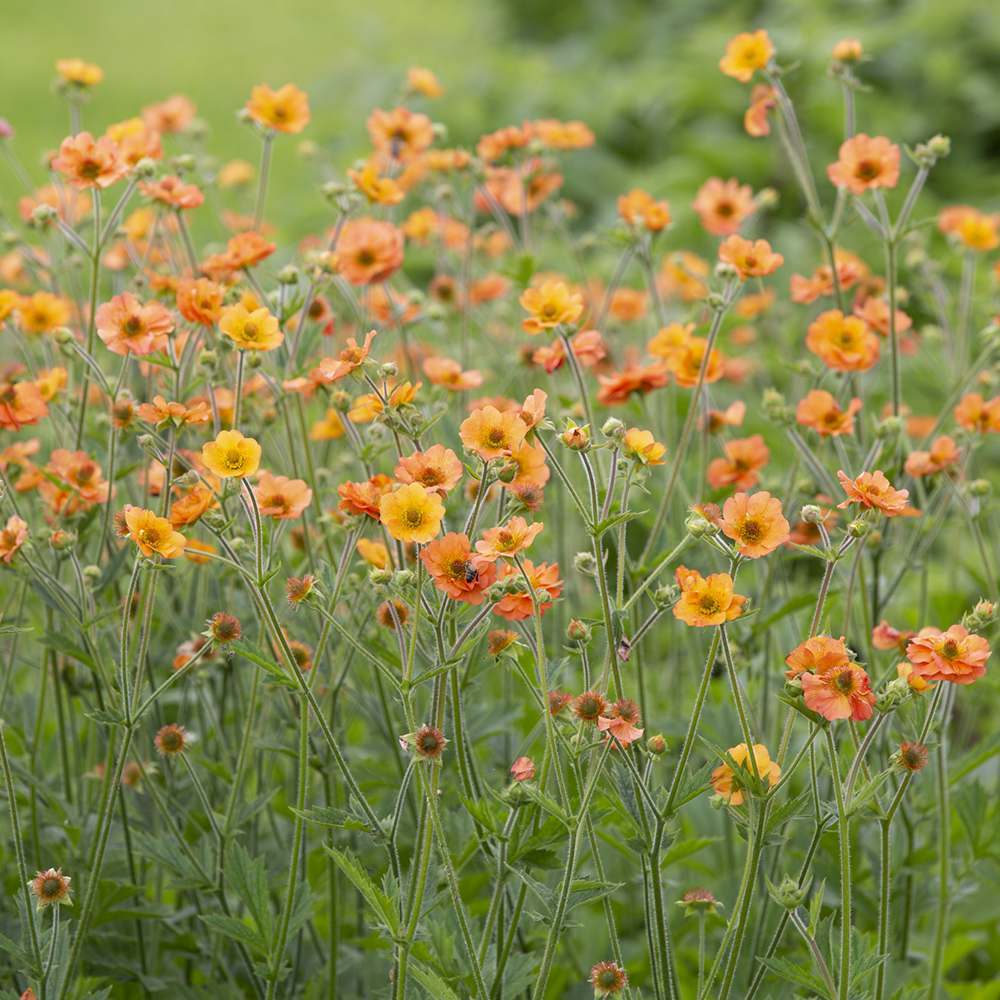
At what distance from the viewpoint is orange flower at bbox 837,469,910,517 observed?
141 cm

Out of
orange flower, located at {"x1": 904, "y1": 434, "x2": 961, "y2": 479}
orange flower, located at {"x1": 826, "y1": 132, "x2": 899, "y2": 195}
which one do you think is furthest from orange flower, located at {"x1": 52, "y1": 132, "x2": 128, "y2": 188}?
orange flower, located at {"x1": 904, "y1": 434, "x2": 961, "y2": 479}

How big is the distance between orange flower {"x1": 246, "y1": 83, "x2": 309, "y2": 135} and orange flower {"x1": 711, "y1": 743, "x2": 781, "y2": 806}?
1.24 meters

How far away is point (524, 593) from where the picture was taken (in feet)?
4.67

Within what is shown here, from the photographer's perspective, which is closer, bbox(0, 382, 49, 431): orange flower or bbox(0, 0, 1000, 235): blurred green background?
bbox(0, 382, 49, 431): orange flower

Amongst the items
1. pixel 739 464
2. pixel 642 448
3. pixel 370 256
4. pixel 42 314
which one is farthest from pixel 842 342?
pixel 42 314

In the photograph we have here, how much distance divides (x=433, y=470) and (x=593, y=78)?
19.7ft

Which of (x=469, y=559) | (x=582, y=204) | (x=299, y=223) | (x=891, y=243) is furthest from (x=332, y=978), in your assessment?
(x=582, y=204)

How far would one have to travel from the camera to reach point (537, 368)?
2506mm

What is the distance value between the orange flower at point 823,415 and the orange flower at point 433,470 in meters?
0.64

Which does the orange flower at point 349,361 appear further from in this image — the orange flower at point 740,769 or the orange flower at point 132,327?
the orange flower at point 740,769

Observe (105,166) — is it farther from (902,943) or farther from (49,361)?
(902,943)

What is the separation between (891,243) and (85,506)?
1201mm

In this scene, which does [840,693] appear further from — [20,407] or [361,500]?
[20,407]

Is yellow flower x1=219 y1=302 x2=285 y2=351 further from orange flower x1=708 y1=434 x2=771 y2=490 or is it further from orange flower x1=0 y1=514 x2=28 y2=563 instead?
orange flower x1=708 y1=434 x2=771 y2=490
